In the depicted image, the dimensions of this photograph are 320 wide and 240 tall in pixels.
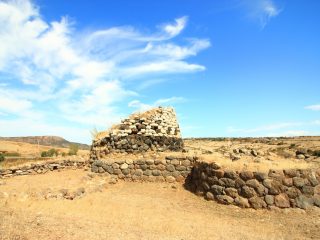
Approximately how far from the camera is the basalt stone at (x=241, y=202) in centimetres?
1088

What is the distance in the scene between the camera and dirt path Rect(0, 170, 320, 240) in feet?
26.5

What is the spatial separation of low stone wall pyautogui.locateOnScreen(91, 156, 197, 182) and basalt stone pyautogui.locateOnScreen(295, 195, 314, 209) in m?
4.66

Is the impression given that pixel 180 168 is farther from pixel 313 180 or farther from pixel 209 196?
pixel 313 180

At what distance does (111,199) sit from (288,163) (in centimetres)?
→ 610

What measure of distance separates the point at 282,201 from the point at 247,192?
1053 mm

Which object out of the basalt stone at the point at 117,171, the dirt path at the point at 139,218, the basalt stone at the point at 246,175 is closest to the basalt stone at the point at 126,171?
the basalt stone at the point at 117,171

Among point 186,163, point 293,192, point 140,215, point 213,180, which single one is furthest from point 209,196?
point 140,215

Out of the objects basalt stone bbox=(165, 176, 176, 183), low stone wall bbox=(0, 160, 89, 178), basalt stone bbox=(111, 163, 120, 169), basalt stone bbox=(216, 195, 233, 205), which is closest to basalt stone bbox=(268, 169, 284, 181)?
basalt stone bbox=(216, 195, 233, 205)

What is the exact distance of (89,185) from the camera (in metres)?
13.1

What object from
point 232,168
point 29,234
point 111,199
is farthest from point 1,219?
point 232,168

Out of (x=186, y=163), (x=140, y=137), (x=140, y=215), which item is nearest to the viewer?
(x=140, y=215)

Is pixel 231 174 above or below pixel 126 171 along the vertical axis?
below

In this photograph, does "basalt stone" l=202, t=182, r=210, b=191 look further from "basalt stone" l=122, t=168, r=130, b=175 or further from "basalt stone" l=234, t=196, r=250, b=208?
"basalt stone" l=122, t=168, r=130, b=175

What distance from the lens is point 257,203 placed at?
10727 millimetres
